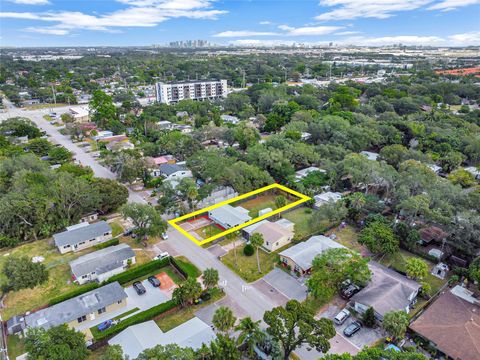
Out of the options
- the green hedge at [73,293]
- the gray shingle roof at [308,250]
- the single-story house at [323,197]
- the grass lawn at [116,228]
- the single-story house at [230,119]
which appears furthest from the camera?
the single-story house at [230,119]

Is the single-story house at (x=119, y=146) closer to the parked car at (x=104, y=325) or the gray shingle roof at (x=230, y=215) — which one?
the gray shingle roof at (x=230, y=215)

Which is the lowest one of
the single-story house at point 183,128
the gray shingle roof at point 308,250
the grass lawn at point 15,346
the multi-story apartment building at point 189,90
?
the grass lawn at point 15,346

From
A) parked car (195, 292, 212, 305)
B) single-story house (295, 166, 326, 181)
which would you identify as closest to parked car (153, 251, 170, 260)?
parked car (195, 292, 212, 305)

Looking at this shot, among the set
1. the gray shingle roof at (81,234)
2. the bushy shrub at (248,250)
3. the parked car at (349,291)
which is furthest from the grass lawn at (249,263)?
the gray shingle roof at (81,234)

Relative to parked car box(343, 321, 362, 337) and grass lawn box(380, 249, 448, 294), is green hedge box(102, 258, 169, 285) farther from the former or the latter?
grass lawn box(380, 249, 448, 294)

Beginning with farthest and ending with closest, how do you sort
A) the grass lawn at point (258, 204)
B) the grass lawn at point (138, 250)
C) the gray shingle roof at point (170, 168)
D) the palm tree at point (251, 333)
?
the gray shingle roof at point (170, 168)
the grass lawn at point (258, 204)
the grass lawn at point (138, 250)
the palm tree at point (251, 333)

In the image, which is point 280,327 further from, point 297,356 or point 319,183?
point 319,183

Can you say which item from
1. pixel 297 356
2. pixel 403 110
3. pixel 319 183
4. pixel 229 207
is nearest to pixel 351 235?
pixel 319 183
